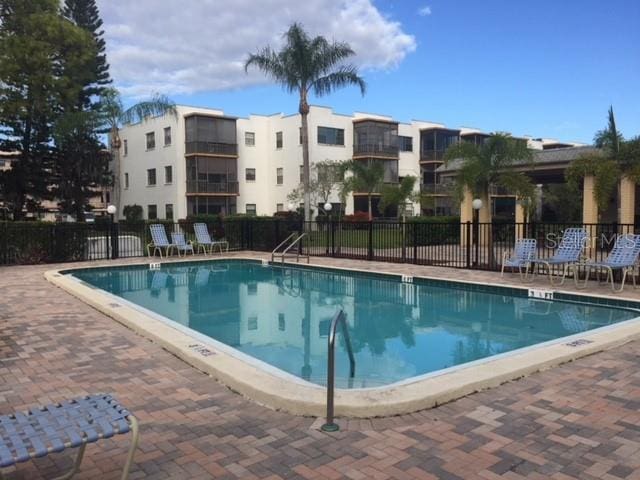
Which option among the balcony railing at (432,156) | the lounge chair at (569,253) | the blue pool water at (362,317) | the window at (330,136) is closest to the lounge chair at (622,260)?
the lounge chair at (569,253)

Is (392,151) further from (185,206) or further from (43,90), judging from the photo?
(43,90)

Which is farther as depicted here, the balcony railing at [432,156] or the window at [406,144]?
the balcony railing at [432,156]

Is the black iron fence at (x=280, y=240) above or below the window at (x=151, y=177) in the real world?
below

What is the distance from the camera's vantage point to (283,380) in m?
4.36

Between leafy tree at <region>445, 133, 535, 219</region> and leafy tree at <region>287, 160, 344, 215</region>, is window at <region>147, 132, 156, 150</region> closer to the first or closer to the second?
leafy tree at <region>287, 160, 344, 215</region>

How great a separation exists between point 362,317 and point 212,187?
3081cm

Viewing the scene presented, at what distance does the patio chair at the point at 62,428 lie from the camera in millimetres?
2232

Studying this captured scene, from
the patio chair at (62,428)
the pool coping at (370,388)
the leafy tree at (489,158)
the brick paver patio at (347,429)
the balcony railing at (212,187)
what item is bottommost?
the brick paver patio at (347,429)

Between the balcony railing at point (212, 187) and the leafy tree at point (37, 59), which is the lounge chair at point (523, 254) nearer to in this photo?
the leafy tree at point (37, 59)

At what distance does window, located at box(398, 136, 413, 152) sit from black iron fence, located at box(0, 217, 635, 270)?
85.6ft

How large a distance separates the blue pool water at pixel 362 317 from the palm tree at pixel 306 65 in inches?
450

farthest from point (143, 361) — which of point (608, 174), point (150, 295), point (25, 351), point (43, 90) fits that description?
point (43, 90)

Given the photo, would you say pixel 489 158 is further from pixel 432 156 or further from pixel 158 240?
pixel 432 156

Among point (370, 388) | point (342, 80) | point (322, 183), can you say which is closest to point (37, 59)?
point (342, 80)
